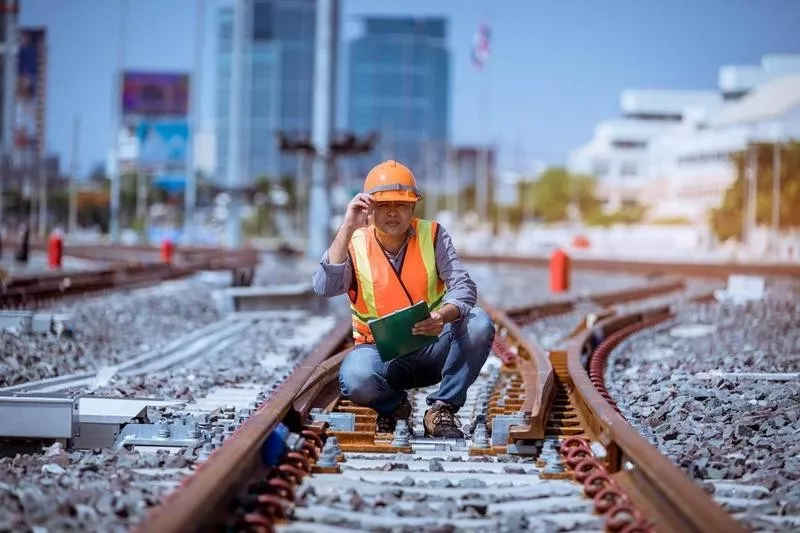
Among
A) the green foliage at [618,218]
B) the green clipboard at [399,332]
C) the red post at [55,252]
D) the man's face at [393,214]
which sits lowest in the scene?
the green foliage at [618,218]

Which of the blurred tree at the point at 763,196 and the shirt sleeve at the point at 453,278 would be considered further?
the blurred tree at the point at 763,196

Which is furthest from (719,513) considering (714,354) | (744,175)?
(744,175)

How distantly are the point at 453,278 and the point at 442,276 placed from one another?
11 cm

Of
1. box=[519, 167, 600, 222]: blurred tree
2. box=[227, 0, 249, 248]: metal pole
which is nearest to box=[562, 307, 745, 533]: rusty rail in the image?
box=[227, 0, 249, 248]: metal pole

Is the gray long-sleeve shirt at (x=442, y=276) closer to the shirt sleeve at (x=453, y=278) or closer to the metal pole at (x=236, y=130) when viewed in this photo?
the shirt sleeve at (x=453, y=278)

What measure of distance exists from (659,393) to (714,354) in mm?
3790

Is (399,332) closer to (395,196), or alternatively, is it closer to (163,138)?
(395,196)

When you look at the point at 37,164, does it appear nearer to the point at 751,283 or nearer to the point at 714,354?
the point at 751,283

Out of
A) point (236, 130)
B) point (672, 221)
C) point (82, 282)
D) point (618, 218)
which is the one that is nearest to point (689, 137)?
point (618, 218)

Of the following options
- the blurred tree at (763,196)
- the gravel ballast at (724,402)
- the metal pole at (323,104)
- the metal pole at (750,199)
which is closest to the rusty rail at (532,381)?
the gravel ballast at (724,402)

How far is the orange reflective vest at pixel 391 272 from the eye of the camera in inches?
261

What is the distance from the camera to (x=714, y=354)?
39.0ft

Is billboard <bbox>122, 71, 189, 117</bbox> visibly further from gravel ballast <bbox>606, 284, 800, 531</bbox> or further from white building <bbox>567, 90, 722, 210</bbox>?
gravel ballast <bbox>606, 284, 800, 531</bbox>

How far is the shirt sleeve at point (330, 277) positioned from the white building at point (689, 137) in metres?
93.1
